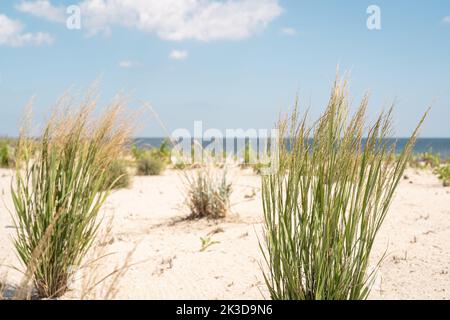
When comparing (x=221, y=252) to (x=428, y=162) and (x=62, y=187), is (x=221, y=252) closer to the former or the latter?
(x=62, y=187)

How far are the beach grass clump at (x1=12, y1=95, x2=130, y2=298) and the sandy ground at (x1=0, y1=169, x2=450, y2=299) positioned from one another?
0.22 meters

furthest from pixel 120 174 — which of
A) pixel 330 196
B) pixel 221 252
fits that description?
pixel 330 196

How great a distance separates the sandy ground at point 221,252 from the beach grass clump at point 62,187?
0.22 metres

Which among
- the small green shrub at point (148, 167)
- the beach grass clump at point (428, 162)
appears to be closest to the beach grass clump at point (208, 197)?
the small green shrub at point (148, 167)

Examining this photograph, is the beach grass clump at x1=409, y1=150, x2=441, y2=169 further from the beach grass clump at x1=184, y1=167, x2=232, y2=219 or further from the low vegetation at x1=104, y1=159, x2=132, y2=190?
the beach grass clump at x1=184, y1=167, x2=232, y2=219

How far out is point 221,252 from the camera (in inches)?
173

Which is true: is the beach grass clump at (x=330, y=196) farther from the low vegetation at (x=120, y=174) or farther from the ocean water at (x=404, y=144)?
the low vegetation at (x=120, y=174)

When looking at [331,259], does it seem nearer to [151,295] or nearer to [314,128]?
[314,128]

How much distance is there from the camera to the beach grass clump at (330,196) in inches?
92.7

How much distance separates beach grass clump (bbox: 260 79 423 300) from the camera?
2.36 m

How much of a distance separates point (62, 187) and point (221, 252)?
175 centimetres

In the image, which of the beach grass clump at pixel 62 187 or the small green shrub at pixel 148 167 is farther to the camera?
the small green shrub at pixel 148 167

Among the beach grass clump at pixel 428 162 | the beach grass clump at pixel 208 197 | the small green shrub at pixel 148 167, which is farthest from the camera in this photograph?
the beach grass clump at pixel 428 162
